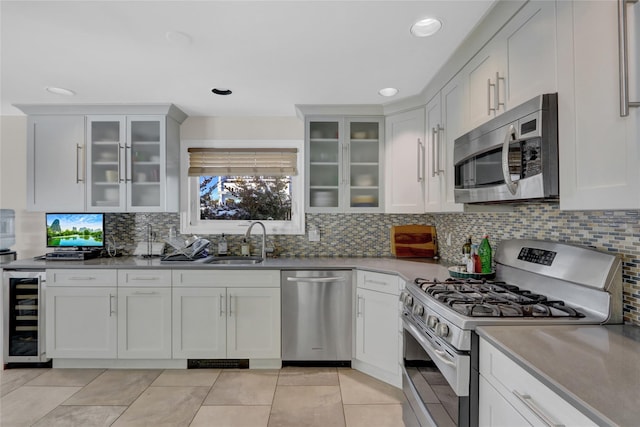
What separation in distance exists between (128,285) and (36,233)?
59.2 inches

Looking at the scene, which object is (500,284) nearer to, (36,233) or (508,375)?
(508,375)

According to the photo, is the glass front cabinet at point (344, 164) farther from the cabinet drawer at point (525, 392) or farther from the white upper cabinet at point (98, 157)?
the cabinet drawer at point (525, 392)

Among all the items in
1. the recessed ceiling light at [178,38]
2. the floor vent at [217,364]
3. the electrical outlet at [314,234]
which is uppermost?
the recessed ceiling light at [178,38]

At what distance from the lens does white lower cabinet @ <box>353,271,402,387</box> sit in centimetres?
247

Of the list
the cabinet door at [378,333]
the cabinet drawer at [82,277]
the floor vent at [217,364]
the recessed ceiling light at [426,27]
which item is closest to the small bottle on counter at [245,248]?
the floor vent at [217,364]

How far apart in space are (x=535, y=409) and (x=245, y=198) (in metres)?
2.99

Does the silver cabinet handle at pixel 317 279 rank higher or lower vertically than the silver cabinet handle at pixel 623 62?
lower

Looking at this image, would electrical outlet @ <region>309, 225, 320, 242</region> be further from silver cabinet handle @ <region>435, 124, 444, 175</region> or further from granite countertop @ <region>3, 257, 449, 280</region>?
silver cabinet handle @ <region>435, 124, 444, 175</region>

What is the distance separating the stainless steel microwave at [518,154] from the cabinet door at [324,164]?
1.49 m

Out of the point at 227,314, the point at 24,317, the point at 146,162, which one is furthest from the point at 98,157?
the point at 227,314

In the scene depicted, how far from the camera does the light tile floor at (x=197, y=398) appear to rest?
2.09m

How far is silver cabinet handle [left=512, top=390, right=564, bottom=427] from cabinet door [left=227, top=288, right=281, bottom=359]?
2.02 m

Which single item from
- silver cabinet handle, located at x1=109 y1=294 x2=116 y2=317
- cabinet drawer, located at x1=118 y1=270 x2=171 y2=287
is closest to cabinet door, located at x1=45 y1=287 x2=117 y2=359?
silver cabinet handle, located at x1=109 y1=294 x2=116 y2=317

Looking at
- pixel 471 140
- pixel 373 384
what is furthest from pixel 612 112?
pixel 373 384
